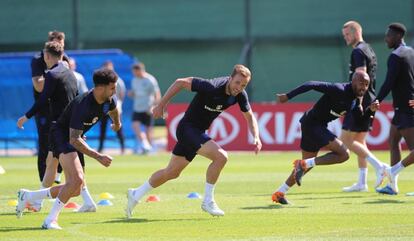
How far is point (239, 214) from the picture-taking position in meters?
12.7

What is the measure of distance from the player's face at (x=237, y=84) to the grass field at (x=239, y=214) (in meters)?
1.50

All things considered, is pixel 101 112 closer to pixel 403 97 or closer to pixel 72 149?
pixel 72 149

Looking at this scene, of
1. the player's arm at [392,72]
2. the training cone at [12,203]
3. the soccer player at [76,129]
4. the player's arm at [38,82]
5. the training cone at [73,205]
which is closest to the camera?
the soccer player at [76,129]

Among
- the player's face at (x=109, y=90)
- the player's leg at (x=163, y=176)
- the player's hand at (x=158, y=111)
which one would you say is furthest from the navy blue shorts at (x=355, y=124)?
the player's face at (x=109, y=90)

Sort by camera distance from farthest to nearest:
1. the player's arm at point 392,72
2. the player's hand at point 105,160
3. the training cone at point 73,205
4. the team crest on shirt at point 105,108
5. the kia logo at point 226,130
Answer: the kia logo at point 226,130 < the player's arm at point 392,72 < the training cone at point 73,205 < the team crest on shirt at point 105,108 < the player's hand at point 105,160

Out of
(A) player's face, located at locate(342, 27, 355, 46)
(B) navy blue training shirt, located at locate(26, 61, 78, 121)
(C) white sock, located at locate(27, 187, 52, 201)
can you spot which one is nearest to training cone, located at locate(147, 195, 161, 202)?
(B) navy blue training shirt, located at locate(26, 61, 78, 121)

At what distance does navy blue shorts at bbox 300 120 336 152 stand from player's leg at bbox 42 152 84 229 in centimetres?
375

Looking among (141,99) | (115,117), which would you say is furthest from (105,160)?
(141,99)

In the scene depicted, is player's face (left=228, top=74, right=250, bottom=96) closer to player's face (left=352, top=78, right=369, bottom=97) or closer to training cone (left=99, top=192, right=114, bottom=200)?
player's face (left=352, top=78, right=369, bottom=97)

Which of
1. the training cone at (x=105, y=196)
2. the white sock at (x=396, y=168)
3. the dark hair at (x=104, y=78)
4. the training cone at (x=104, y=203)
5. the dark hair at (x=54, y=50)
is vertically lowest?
the training cone at (x=105, y=196)

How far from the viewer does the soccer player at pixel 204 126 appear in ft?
40.6

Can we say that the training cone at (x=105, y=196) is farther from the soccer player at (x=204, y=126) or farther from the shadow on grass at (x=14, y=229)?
the shadow on grass at (x=14, y=229)

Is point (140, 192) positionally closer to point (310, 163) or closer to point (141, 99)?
point (310, 163)

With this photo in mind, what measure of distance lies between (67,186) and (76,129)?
670 mm
